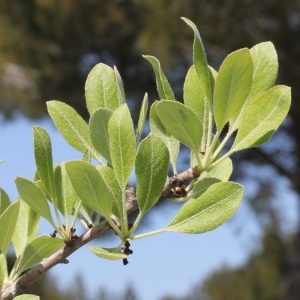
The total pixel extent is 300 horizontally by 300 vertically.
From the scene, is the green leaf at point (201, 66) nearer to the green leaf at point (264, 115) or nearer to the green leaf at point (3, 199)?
the green leaf at point (264, 115)

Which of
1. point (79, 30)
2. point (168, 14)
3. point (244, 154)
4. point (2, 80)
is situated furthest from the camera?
point (2, 80)

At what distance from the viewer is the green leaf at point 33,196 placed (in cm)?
30

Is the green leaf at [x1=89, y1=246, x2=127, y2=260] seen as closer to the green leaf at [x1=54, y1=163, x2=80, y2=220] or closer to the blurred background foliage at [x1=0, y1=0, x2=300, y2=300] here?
the green leaf at [x1=54, y1=163, x2=80, y2=220]

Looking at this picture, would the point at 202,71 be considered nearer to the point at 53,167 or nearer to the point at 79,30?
the point at 53,167

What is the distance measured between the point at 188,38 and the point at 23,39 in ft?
6.44

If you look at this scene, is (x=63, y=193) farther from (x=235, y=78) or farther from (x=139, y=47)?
(x=139, y=47)

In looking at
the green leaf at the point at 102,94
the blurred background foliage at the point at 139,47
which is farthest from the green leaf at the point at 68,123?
the blurred background foliage at the point at 139,47

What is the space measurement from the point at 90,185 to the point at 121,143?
0.11ft

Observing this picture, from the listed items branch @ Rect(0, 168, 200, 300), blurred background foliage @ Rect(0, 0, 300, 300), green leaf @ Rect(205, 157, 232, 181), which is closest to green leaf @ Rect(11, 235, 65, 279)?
branch @ Rect(0, 168, 200, 300)

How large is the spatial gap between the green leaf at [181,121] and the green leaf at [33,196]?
0.27ft

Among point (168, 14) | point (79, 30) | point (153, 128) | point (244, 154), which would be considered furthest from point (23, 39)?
point (153, 128)

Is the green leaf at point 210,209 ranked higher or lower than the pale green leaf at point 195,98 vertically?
lower

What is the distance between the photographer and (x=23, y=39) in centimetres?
612

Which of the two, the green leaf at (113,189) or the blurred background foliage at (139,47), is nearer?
the green leaf at (113,189)
